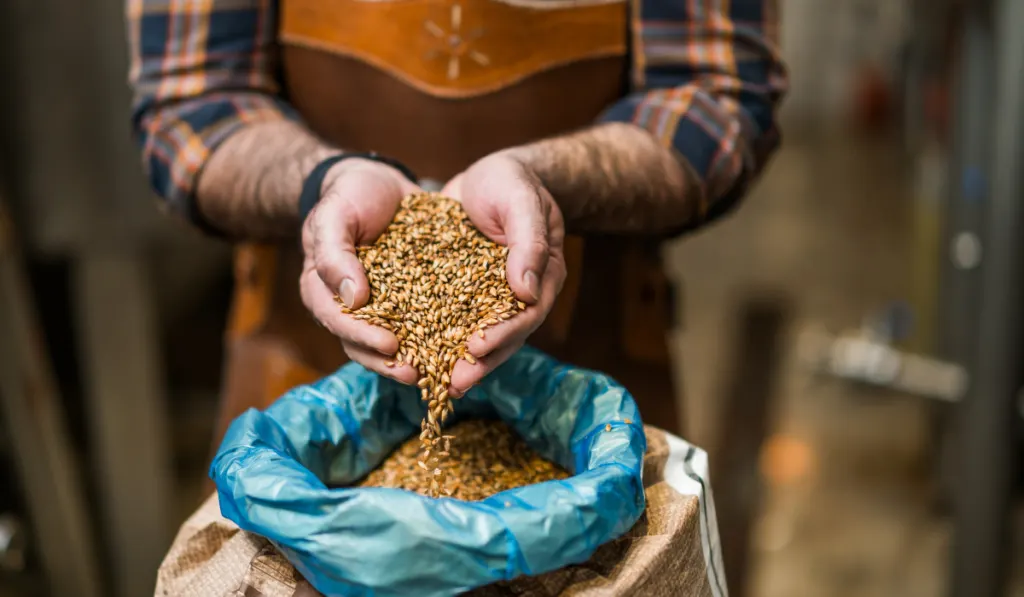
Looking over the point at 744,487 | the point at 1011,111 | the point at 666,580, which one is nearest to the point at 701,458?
the point at 666,580

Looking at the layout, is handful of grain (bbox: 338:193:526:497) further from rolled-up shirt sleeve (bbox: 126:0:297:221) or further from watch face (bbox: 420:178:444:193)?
rolled-up shirt sleeve (bbox: 126:0:297:221)

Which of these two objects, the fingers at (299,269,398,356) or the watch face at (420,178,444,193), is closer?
the fingers at (299,269,398,356)

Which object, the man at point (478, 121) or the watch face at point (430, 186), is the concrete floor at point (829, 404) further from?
the watch face at point (430, 186)

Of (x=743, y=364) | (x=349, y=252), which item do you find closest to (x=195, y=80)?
(x=349, y=252)

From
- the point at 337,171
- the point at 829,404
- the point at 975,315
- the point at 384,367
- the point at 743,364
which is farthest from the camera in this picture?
the point at 829,404

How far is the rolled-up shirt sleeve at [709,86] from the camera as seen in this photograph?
0.99 meters

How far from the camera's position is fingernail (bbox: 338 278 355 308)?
72 cm

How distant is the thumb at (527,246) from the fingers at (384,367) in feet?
0.33

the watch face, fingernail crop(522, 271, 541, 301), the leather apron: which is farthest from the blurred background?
fingernail crop(522, 271, 541, 301)

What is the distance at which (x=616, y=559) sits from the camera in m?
0.67

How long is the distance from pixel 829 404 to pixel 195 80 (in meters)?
2.48

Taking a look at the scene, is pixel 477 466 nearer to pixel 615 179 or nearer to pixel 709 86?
pixel 615 179

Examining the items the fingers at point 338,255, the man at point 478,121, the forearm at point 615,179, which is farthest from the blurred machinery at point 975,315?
the fingers at point 338,255

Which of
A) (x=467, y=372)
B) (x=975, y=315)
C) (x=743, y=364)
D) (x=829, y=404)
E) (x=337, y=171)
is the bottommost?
(x=829, y=404)
